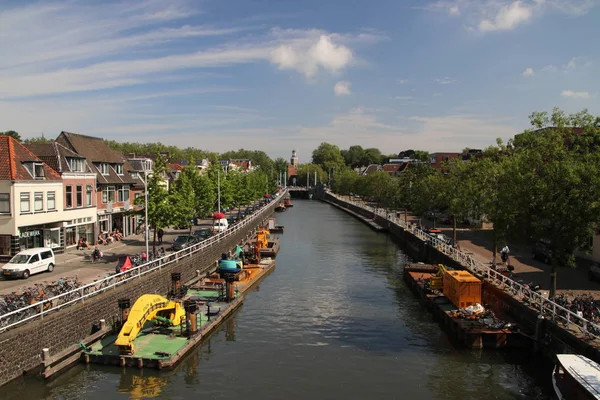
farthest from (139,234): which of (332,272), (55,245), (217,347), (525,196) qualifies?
(525,196)

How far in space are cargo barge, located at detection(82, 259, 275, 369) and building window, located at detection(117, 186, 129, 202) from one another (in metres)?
25.1

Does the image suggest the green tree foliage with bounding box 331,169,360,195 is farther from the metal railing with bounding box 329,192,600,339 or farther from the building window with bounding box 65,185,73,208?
the building window with bounding box 65,185,73,208

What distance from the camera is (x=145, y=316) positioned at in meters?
25.3

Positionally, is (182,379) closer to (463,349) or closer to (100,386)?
(100,386)

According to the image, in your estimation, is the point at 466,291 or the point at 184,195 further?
the point at 184,195

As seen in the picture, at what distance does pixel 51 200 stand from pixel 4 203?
189 inches

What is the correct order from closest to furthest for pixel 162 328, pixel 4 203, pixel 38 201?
pixel 162 328 < pixel 4 203 < pixel 38 201

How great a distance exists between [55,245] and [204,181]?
25172 mm

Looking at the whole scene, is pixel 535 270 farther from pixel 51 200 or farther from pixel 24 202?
pixel 24 202

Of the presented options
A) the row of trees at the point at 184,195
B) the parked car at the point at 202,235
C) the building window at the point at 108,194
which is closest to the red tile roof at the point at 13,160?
the row of trees at the point at 184,195

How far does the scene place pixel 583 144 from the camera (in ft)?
96.2

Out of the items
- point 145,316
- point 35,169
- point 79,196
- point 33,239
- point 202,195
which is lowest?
point 145,316

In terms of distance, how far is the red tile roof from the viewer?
39.1m

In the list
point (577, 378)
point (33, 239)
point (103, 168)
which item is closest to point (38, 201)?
A: point (33, 239)
